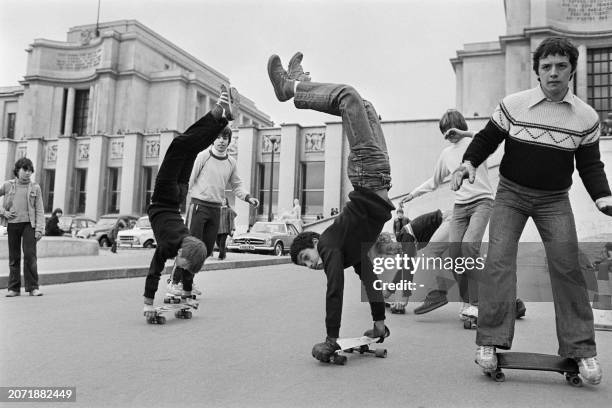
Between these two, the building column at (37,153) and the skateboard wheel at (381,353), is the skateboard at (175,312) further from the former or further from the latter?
the building column at (37,153)

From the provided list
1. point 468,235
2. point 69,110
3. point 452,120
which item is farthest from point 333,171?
point 69,110

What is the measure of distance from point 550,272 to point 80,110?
59423 mm

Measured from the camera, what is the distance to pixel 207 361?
3367 millimetres

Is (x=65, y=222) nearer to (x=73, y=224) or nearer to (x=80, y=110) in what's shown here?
(x=73, y=224)

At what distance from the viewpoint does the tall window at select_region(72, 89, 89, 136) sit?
5500 cm

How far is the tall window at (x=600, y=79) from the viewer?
122ft

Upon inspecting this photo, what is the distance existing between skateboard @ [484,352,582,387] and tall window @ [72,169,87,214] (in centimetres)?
4586

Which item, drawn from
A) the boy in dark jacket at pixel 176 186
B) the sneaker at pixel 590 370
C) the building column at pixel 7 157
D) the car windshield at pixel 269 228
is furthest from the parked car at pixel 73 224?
the sneaker at pixel 590 370

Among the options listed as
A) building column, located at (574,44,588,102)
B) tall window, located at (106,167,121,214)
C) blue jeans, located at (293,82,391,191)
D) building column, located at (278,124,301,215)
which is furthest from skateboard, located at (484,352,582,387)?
tall window, located at (106,167,121,214)

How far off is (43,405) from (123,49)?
56.9 meters

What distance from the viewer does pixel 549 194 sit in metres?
3.17

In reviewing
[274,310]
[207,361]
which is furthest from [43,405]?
[274,310]

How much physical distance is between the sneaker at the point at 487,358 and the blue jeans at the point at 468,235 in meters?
1.98

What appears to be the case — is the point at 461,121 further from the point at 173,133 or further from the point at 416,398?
the point at 173,133
